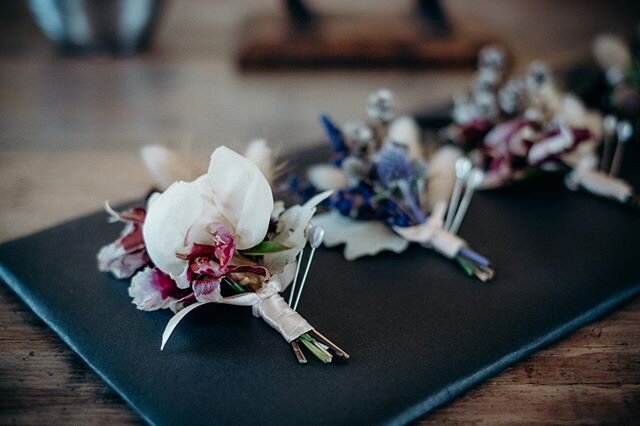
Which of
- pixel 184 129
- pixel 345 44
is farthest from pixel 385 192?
pixel 345 44

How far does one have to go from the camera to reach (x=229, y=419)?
0.61 metres

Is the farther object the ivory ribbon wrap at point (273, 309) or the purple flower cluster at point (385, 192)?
the purple flower cluster at point (385, 192)

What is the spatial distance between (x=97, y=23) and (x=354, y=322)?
3.61ft

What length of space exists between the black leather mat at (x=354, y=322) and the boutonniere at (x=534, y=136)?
100 millimetres

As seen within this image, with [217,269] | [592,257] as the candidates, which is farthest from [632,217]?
[217,269]

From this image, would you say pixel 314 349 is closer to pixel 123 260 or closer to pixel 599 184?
pixel 123 260

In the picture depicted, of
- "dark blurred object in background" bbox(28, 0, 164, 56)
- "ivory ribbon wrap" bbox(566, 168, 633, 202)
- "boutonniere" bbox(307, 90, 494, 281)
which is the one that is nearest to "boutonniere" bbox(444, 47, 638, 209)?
"ivory ribbon wrap" bbox(566, 168, 633, 202)

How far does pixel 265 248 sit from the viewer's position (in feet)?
2.32

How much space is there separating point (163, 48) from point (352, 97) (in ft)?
1.72

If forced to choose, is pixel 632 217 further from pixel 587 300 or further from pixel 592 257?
pixel 587 300

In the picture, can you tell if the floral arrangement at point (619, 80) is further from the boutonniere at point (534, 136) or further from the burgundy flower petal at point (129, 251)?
the burgundy flower petal at point (129, 251)

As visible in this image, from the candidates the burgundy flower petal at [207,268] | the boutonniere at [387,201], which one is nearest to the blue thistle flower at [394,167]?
the boutonniere at [387,201]

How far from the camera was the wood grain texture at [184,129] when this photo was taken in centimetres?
66

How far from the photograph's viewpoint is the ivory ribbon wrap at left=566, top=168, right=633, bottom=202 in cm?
101
